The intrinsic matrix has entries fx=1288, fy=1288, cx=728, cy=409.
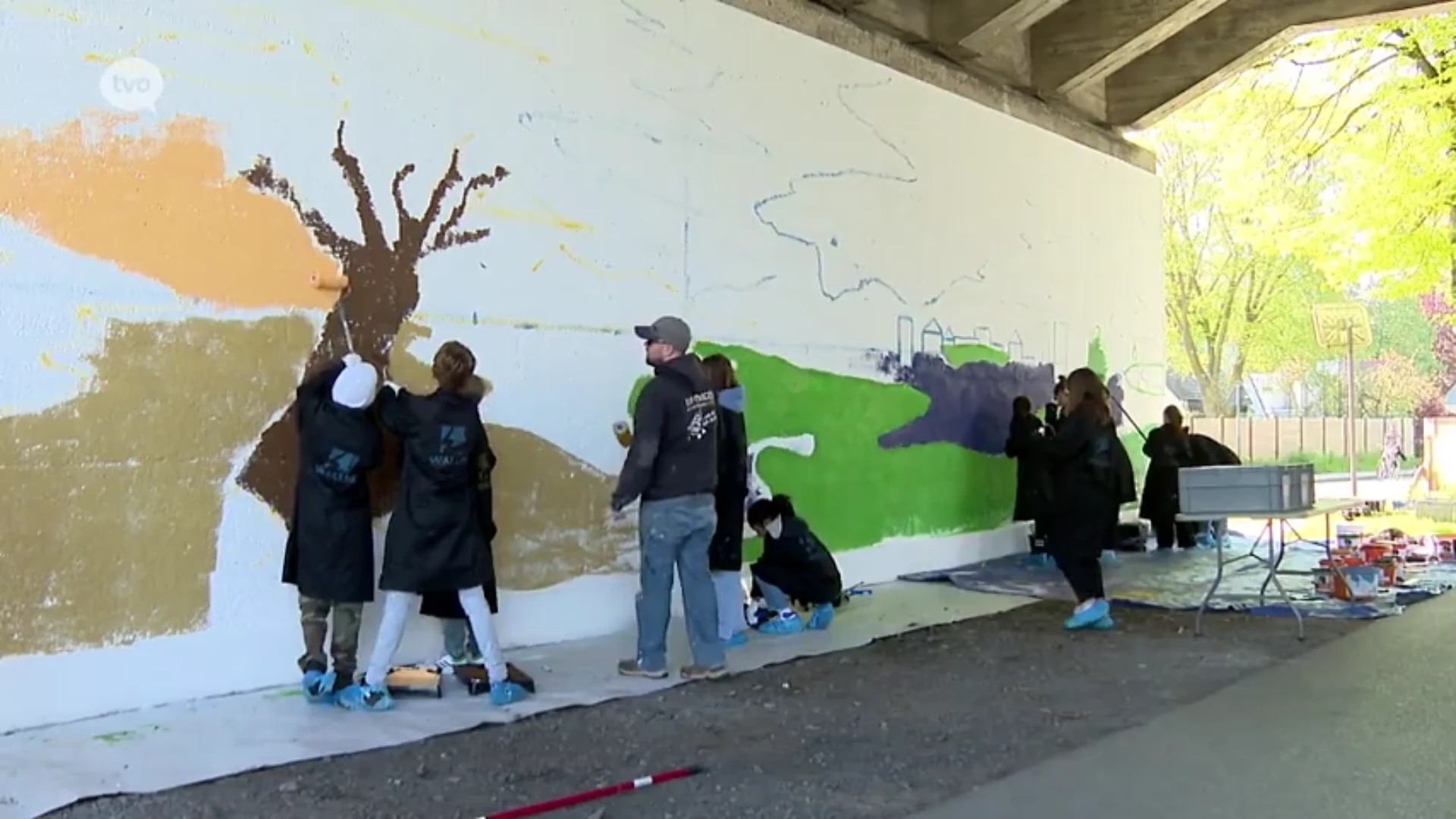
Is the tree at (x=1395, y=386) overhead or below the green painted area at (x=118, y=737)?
overhead

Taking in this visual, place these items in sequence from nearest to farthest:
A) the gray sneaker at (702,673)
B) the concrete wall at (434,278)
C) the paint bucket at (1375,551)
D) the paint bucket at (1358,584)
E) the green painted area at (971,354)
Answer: the concrete wall at (434,278), the gray sneaker at (702,673), the paint bucket at (1358,584), the paint bucket at (1375,551), the green painted area at (971,354)

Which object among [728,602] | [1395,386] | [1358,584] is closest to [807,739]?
[728,602]

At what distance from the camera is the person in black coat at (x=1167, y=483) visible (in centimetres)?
1274

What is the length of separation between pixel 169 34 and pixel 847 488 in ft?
19.5

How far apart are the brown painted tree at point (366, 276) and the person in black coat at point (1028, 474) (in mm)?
6213

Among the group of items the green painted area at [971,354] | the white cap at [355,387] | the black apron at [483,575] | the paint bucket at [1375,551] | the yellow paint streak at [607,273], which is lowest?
the paint bucket at [1375,551]

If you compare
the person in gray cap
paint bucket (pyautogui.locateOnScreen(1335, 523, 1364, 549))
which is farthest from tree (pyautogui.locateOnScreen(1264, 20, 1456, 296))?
the person in gray cap

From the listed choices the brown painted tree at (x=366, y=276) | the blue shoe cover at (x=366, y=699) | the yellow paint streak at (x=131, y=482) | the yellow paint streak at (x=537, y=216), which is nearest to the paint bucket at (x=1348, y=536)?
the yellow paint streak at (x=537, y=216)

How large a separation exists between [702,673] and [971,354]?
5.94 m

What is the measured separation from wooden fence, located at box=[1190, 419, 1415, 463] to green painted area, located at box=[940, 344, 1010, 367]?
18002 mm

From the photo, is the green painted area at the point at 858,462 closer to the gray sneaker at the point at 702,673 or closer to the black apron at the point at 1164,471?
the black apron at the point at 1164,471

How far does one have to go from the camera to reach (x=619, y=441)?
7.89 m

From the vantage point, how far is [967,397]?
11.7m

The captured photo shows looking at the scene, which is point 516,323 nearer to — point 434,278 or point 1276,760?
point 434,278
